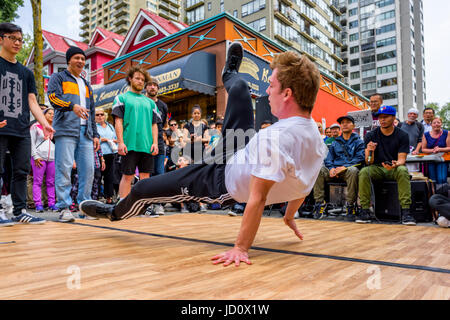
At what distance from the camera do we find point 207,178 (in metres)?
1.83

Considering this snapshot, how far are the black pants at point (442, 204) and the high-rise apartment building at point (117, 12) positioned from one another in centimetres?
5844

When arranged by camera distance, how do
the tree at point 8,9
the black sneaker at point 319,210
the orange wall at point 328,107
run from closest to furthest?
the black sneaker at point 319,210 < the tree at point 8,9 < the orange wall at point 328,107

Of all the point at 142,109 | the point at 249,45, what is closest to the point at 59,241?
the point at 142,109

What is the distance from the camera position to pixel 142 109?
3643 mm

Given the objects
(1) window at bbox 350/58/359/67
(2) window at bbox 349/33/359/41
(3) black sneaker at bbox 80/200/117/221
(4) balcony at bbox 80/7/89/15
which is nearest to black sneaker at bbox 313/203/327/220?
(3) black sneaker at bbox 80/200/117/221

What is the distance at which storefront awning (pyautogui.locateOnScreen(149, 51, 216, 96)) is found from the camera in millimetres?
8992

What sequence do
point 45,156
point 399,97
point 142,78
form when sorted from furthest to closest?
1. point 399,97
2. point 45,156
3. point 142,78

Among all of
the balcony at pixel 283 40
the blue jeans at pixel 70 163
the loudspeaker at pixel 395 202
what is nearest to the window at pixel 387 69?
the balcony at pixel 283 40

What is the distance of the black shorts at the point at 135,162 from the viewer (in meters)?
3.48

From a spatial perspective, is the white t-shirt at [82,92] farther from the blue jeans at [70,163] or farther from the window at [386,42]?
the window at [386,42]

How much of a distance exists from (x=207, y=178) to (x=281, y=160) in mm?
536

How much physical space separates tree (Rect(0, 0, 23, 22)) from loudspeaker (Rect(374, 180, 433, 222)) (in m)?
15.4
